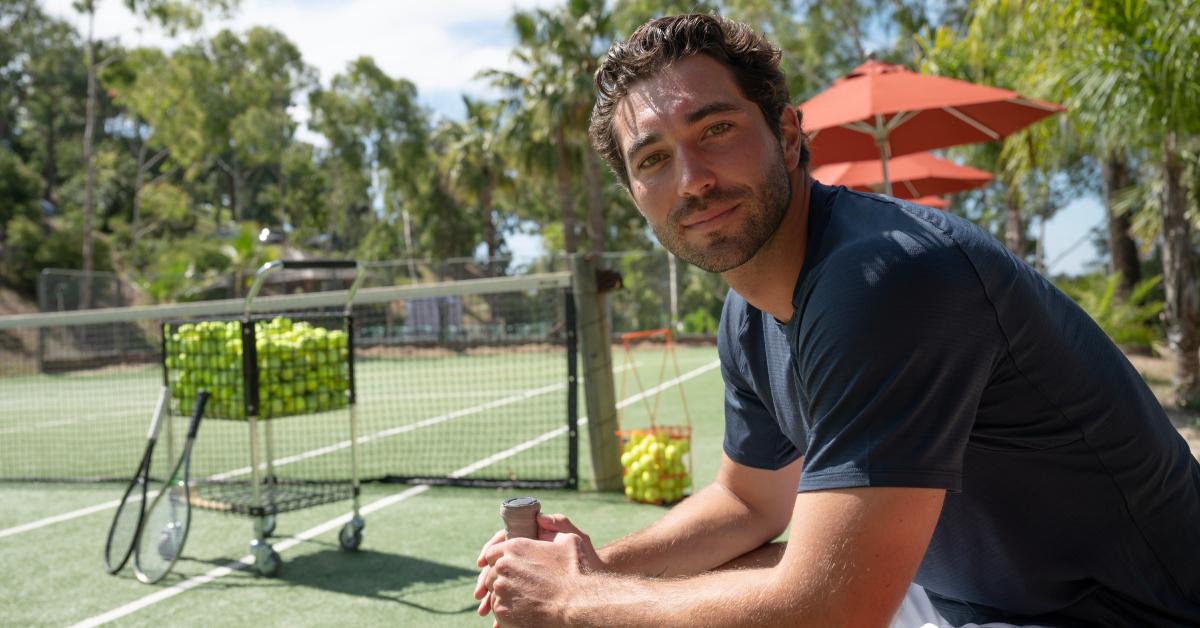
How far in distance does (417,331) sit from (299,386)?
1752cm

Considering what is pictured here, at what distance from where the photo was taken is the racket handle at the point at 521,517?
1964 millimetres

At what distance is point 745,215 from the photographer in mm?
1807

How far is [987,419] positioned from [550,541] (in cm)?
88

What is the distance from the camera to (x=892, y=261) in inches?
58.3

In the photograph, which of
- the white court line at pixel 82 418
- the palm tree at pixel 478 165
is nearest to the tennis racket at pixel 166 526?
the white court line at pixel 82 418

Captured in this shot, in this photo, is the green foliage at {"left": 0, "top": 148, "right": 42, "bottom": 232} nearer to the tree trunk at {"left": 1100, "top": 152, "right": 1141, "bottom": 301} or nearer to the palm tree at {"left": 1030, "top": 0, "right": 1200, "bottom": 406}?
the tree trunk at {"left": 1100, "top": 152, "right": 1141, "bottom": 301}

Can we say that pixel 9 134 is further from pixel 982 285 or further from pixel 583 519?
pixel 982 285

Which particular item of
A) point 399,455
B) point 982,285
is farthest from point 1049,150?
point 982,285

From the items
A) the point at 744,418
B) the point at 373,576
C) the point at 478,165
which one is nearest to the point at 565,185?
the point at 478,165

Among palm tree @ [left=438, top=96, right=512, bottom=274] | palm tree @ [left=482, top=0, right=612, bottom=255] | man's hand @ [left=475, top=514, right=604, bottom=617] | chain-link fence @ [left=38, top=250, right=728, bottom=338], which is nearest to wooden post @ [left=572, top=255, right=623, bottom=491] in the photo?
man's hand @ [left=475, top=514, right=604, bottom=617]

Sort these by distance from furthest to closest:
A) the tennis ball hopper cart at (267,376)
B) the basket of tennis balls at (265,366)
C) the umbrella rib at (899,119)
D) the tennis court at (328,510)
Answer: the umbrella rib at (899,119) < the basket of tennis balls at (265,366) < the tennis ball hopper cart at (267,376) < the tennis court at (328,510)

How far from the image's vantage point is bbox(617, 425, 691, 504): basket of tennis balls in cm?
600

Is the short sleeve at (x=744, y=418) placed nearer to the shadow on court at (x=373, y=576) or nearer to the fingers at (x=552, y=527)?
the fingers at (x=552, y=527)

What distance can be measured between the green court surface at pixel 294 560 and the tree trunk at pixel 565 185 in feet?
65.2
